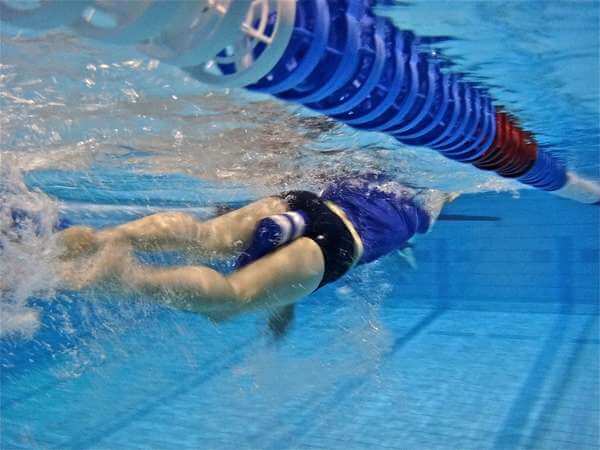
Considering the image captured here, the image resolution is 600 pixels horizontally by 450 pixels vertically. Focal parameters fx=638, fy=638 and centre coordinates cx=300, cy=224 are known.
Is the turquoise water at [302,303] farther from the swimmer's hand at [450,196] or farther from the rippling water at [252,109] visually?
the swimmer's hand at [450,196]

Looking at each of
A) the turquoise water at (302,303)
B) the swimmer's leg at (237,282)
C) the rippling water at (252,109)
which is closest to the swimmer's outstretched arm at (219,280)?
the swimmer's leg at (237,282)

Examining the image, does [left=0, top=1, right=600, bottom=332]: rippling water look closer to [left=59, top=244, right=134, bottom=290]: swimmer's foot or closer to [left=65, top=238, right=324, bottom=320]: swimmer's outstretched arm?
[left=59, top=244, right=134, bottom=290]: swimmer's foot

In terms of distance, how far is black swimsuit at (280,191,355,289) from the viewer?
4641 millimetres

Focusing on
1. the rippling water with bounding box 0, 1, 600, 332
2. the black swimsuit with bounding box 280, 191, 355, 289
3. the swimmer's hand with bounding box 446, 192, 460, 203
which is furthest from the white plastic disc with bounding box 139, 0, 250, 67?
the swimmer's hand with bounding box 446, 192, 460, 203

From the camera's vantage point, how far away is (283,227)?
14.4 ft

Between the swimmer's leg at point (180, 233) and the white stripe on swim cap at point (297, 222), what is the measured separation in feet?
1.12

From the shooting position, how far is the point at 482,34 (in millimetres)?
3461

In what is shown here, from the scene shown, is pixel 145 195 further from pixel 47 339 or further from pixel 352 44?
pixel 352 44

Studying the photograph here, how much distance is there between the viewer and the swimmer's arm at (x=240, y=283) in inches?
143

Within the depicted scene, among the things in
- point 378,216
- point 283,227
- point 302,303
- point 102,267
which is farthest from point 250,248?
point 302,303

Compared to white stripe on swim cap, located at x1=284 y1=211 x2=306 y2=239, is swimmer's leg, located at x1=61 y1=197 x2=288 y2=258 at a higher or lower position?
lower

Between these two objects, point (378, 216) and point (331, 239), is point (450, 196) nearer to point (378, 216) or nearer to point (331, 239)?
point (378, 216)

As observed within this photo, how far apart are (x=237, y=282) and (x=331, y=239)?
99 centimetres

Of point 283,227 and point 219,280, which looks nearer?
point 219,280
